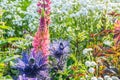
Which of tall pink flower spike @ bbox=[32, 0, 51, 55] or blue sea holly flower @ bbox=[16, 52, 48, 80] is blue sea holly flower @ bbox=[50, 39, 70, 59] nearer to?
tall pink flower spike @ bbox=[32, 0, 51, 55]

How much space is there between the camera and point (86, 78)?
13.3 ft

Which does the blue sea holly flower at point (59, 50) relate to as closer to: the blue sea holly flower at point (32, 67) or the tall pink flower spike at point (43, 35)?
the tall pink flower spike at point (43, 35)

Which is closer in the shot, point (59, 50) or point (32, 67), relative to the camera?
point (32, 67)

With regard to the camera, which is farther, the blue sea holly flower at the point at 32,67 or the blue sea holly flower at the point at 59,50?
the blue sea holly flower at the point at 59,50

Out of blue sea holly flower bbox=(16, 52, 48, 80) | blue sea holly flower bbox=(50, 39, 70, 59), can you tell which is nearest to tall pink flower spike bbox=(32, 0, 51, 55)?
blue sea holly flower bbox=(50, 39, 70, 59)

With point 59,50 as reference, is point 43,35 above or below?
above

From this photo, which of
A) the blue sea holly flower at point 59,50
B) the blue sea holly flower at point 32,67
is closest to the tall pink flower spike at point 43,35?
the blue sea holly flower at point 59,50

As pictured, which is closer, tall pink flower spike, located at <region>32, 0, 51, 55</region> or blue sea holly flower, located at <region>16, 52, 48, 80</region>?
blue sea holly flower, located at <region>16, 52, 48, 80</region>

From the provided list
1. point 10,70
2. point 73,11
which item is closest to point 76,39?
point 10,70

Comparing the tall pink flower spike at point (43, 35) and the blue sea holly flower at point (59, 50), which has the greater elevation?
the tall pink flower spike at point (43, 35)

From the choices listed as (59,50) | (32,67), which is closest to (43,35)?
(59,50)

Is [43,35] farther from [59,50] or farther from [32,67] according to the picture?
[32,67]

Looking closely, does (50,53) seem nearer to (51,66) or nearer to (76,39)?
(51,66)

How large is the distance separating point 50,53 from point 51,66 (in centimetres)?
13
